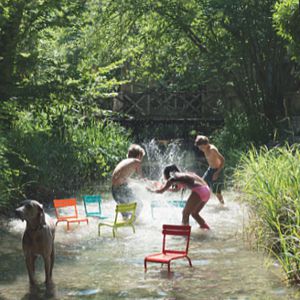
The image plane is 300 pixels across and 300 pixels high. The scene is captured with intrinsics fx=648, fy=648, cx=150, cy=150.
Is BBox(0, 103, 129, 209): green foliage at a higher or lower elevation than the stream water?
higher

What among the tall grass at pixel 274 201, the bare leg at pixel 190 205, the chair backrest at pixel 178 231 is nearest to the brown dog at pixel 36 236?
the chair backrest at pixel 178 231

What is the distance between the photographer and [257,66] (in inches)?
747

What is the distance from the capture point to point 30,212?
21.4 ft

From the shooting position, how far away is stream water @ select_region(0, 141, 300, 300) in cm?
666

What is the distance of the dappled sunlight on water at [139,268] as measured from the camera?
21.9 ft

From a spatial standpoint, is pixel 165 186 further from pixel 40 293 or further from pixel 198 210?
pixel 40 293

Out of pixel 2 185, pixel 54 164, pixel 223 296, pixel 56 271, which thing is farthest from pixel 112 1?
pixel 223 296

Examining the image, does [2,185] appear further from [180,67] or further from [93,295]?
[180,67]

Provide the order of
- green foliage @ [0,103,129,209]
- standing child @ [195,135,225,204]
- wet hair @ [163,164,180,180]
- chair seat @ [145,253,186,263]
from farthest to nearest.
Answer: green foliage @ [0,103,129,209]
standing child @ [195,135,225,204]
wet hair @ [163,164,180,180]
chair seat @ [145,253,186,263]

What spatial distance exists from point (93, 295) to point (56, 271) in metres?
1.18

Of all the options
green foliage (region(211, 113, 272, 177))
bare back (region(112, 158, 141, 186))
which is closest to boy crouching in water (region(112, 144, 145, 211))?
bare back (region(112, 158, 141, 186))

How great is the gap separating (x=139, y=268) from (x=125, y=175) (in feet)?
9.61

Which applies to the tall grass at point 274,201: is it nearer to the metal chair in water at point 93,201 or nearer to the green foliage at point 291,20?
the metal chair in water at point 93,201

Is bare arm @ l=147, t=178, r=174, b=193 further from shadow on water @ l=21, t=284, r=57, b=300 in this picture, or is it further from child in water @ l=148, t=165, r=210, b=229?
shadow on water @ l=21, t=284, r=57, b=300
